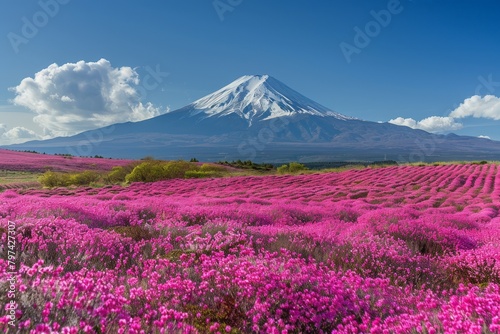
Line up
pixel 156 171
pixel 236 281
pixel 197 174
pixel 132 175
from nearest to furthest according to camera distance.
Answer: pixel 236 281 → pixel 132 175 → pixel 156 171 → pixel 197 174

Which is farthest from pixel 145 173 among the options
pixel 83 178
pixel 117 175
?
pixel 83 178

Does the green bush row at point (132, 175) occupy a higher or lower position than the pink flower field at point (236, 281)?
lower

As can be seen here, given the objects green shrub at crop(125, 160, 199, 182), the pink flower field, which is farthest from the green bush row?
the pink flower field

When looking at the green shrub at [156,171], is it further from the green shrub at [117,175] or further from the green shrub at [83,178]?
the green shrub at [83,178]

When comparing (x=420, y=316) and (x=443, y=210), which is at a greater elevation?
(x=420, y=316)

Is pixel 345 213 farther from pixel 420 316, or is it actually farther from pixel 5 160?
pixel 5 160

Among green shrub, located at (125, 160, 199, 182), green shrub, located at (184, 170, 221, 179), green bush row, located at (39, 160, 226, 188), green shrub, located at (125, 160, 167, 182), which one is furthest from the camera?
green shrub, located at (184, 170, 221, 179)

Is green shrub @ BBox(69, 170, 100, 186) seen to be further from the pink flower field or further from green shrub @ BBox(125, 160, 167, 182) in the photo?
the pink flower field

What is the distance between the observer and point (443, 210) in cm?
1499

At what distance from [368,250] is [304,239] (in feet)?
4.27

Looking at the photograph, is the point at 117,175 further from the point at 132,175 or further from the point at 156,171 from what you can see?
the point at 156,171

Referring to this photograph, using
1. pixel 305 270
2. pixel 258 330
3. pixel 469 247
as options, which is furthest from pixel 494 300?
pixel 469 247

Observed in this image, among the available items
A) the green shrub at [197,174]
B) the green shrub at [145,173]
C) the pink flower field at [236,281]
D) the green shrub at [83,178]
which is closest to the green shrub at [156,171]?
the green shrub at [145,173]

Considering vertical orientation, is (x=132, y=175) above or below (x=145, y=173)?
below
